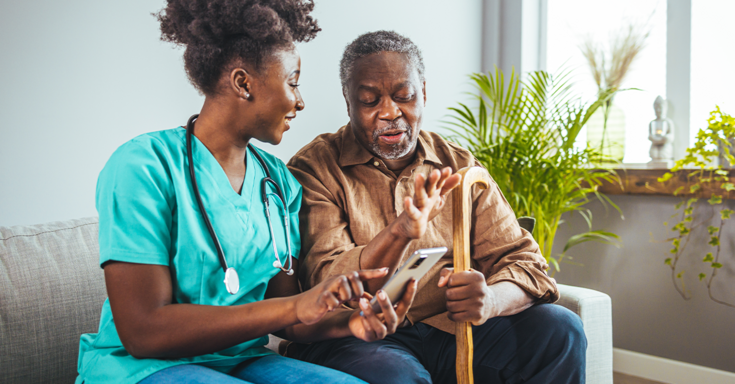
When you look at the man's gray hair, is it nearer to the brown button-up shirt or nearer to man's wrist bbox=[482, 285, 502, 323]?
the brown button-up shirt

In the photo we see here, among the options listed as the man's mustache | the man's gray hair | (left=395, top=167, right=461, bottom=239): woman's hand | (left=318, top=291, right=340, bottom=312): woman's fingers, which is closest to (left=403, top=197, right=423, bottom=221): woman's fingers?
(left=395, top=167, right=461, bottom=239): woman's hand

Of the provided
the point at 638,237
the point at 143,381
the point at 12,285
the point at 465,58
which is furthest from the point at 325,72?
the point at 638,237

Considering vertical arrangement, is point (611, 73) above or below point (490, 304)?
above

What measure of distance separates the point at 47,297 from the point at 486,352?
106 cm

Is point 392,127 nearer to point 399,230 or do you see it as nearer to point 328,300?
point 399,230

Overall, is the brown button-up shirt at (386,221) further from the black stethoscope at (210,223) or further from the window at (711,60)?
the window at (711,60)

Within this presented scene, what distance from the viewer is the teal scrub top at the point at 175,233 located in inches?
36.4

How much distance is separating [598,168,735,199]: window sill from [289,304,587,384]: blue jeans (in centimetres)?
142

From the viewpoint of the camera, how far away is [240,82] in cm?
109

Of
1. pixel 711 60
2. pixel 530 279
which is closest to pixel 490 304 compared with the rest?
pixel 530 279

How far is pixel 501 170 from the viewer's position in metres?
2.41

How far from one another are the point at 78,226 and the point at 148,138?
1.67 ft

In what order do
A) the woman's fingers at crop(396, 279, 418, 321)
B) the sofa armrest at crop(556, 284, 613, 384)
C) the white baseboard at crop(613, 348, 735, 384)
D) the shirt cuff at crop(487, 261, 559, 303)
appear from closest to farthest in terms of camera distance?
the woman's fingers at crop(396, 279, 418, 321), the shirt cuff at crop(487, 261, 559, 303), the sofa armrest at crop(556, 284, 613, 384), the white baseboard at crop(613, 348, 735, 384)

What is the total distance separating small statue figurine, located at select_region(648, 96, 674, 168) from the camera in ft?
8.41
